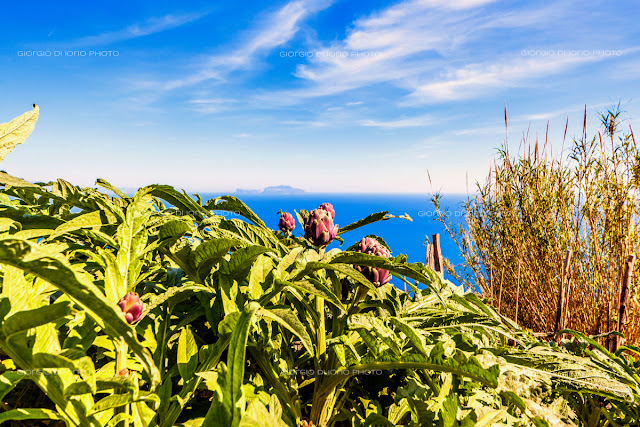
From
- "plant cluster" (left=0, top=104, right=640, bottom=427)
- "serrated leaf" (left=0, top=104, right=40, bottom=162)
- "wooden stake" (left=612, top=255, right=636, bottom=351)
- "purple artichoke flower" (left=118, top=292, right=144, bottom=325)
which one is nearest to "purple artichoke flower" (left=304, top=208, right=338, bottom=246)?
"plant cluster" (left=0, top=104, right=640, bottom=427)

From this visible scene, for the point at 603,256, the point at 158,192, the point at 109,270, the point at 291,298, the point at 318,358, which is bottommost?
the point at 603,256

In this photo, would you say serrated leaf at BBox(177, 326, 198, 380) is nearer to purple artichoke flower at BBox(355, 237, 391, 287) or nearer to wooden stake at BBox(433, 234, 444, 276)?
purple artichoke flower at BBox(355, 237, 391, 287)

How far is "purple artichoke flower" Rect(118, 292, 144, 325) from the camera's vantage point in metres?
0.60

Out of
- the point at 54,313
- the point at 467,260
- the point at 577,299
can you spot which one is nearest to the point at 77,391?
the point at 54,313

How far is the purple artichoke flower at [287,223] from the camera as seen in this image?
50.0 inches

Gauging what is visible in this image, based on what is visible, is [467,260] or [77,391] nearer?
[77,391]

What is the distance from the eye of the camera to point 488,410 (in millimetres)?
771

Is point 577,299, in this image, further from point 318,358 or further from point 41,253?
point 41,253

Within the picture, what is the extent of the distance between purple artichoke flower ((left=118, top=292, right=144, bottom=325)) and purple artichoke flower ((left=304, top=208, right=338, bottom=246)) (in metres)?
0.44

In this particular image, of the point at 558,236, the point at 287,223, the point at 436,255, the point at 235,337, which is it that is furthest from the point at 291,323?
the point at 558,236

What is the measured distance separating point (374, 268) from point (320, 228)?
0.17 meters

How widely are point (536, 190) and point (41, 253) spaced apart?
4.14 m

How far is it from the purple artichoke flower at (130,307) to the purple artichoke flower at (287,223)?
0.68 meters

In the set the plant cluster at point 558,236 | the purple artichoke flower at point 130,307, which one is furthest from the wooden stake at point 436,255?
the purple artichoke flower at point 130,307
